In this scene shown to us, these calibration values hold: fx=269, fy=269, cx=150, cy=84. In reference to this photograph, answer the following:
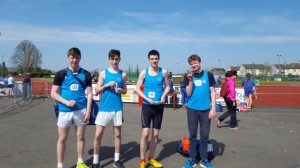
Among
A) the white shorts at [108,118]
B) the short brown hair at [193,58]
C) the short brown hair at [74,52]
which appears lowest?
the white shorts at [108,118]

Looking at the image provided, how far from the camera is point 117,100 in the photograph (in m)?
4.62

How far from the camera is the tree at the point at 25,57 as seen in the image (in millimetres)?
76688

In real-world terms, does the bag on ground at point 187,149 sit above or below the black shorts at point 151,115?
below

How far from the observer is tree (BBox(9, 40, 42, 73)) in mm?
76688

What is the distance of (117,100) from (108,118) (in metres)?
0.34

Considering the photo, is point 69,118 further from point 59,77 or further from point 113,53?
point 113,53

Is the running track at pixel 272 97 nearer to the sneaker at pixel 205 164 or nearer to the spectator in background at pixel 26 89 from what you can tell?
the spectator in background at pixel 26 89

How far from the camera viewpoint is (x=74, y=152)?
18.5 ft

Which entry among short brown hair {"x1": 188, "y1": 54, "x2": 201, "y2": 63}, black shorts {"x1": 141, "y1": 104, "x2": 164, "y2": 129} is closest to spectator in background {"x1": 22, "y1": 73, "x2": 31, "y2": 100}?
black shorts {"x1": 141, "y1": 104, "x2": 164, "y2": 129}

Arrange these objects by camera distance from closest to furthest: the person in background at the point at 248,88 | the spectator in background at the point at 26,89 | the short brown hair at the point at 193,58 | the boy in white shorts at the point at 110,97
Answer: the boy in white shorts at the point at 110,97 → the short brown hair at the point at 193,58 → the person in background at the point at 248,88 → the spectator in background at the point at 26,89

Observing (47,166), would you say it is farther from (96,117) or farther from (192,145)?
(192,145)

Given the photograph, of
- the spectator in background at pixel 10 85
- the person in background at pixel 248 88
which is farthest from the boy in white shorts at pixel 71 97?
the spectator in background at pixel 10 85

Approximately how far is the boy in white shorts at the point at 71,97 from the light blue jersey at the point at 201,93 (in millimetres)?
1848

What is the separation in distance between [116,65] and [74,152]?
226 centimetres
